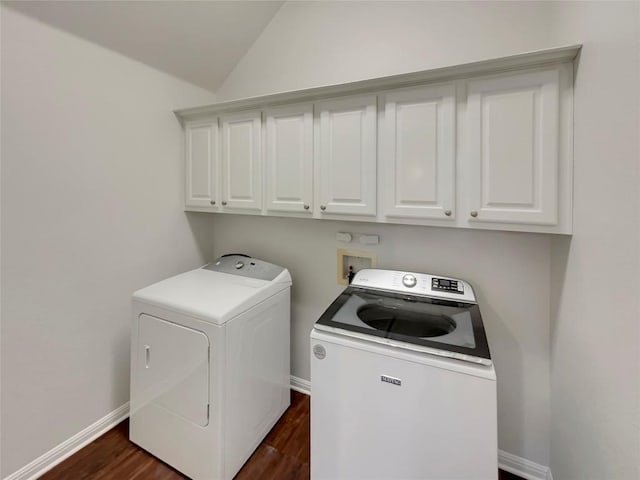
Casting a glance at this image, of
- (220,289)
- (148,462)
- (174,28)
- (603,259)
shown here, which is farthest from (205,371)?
(174,28)

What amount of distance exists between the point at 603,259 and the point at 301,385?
1944mm

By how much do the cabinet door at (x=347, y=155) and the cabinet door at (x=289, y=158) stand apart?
3.3 inches

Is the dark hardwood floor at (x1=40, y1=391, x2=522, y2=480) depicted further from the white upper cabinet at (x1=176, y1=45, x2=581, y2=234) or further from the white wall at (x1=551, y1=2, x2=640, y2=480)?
the white upper cabinet at (x1=176, y1=45, x2=581, y2=234)

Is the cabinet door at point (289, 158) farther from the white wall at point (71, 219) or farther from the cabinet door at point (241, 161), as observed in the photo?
the white wall at point (71, 219)

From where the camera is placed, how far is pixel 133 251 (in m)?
1.92

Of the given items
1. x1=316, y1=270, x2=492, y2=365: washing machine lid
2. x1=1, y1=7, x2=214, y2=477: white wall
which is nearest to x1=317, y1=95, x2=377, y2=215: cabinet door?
x1=316, y1=270, x2=492, y2=365: washing machine lid

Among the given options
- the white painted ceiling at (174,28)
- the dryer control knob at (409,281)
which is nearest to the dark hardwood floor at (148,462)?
the dryer control knob at (409,281)

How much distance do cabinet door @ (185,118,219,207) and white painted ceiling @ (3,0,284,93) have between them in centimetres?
44

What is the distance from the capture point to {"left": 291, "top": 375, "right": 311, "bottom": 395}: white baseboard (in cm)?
218

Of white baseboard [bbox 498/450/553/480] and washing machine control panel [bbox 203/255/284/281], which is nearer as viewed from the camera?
white baseboard [bbox 498/450/553/480]

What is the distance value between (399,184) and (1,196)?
6.16 feet

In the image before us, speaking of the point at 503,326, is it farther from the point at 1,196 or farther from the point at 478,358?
the point at 1,196

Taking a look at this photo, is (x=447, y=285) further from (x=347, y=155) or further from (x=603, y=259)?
(x=347, y=155)

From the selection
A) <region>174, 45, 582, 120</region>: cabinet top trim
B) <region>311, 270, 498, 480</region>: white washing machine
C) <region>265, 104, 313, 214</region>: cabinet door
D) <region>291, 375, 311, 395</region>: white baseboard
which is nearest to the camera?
<region>311, 270, 498, 480</region>: white washing machine
